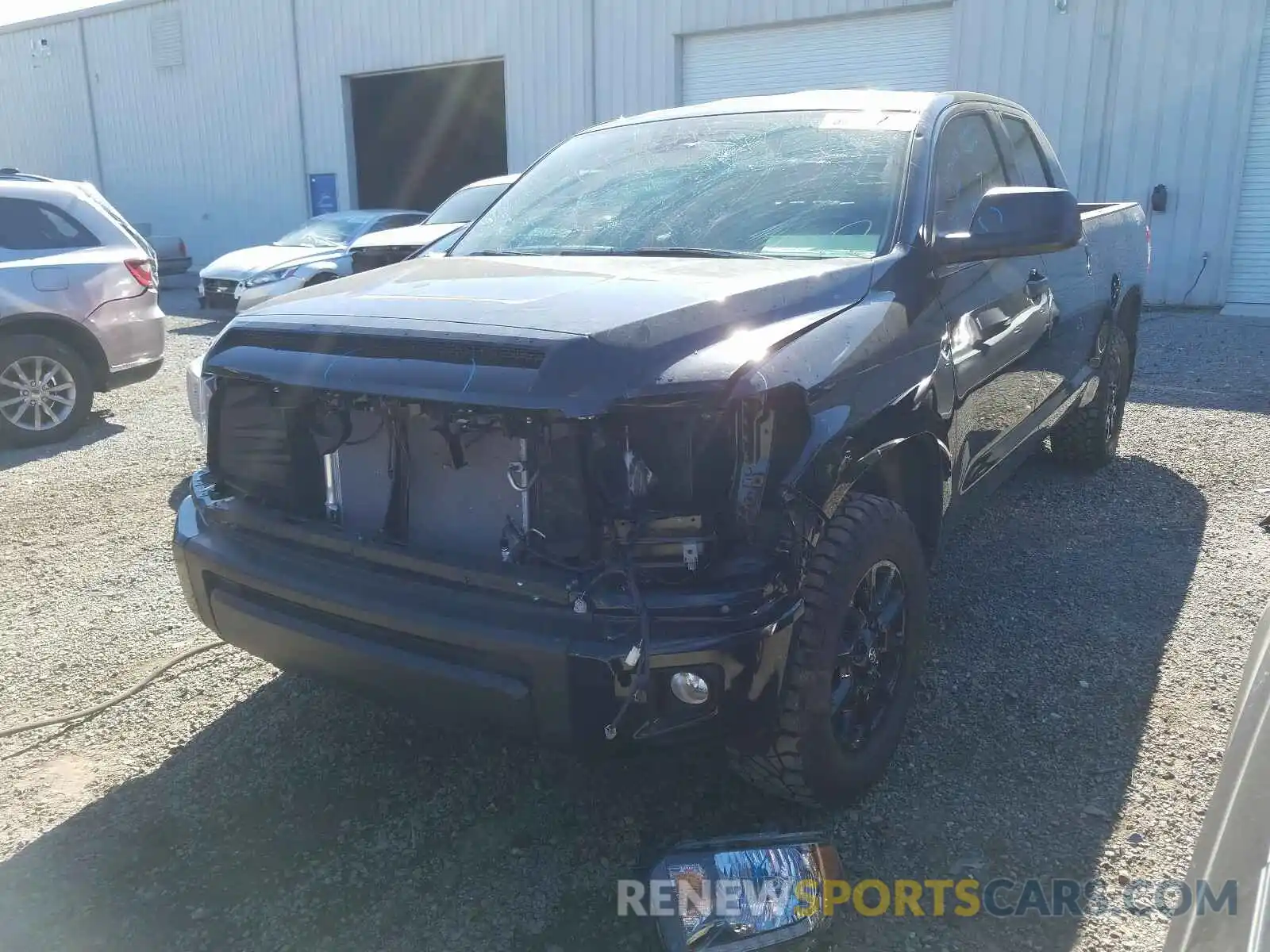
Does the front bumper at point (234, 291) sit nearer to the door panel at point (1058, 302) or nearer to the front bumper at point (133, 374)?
the front bumper at point (133, 374)

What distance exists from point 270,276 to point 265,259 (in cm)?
82

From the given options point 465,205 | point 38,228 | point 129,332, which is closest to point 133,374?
point 129,332

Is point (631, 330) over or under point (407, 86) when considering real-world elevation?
under

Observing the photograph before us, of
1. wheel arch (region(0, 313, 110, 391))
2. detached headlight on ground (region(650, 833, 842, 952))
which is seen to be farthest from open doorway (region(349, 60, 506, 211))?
detached headlight on ground (region(650, 833, 842, 952))

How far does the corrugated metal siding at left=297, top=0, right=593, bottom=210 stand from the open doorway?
0.36m

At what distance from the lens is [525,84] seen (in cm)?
1588

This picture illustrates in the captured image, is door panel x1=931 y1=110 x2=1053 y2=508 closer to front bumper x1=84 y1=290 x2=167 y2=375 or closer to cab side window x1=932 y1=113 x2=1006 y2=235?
cab side window x1=932 y1=113 x2=1006 y2=235

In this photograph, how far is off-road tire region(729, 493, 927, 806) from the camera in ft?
7.59

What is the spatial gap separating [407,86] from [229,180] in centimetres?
443

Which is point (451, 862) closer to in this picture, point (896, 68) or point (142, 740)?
point (142, 740)

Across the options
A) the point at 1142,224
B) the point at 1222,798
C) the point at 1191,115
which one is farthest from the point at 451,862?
the point at 1191,115

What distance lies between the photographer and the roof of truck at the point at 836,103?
351 centimetres

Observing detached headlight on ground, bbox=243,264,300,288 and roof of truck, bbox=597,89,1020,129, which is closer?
roof of truck, bbox=597,89,1020,129

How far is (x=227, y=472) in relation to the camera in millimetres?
2887
